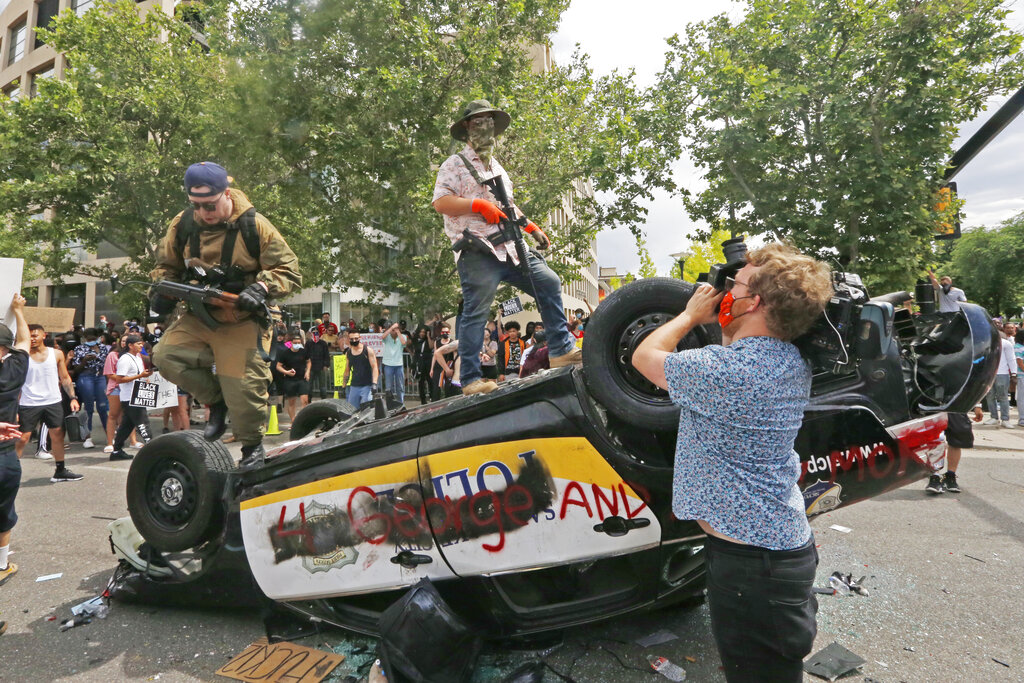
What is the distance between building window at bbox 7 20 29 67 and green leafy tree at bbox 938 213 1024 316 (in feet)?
203

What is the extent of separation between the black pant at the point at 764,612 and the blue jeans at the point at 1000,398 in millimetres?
10645

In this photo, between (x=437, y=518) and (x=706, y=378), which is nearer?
(x=706, y=378)

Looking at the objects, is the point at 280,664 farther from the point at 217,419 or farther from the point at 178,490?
the point at 217,419

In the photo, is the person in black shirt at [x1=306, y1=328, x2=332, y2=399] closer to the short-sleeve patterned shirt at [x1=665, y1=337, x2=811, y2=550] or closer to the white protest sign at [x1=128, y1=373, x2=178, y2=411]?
the white protest sign at [x1=128, y1=373, x2=178, y2=411]

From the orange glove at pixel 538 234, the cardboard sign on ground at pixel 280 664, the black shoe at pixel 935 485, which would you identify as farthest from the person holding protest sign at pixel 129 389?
the black shoe at pixel 935 485

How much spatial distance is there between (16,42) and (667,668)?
5564 cm

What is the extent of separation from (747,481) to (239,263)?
305 cm

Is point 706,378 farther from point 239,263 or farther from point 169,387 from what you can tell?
point 169,387

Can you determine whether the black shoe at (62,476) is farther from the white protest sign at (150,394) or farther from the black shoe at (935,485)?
the black shoe at (935,485)

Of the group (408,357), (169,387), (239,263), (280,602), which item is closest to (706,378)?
(280,602)

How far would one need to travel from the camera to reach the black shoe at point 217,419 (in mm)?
3488

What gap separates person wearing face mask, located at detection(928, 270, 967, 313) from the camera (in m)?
2.53

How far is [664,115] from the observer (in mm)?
14578

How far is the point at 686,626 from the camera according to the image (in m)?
2.82
